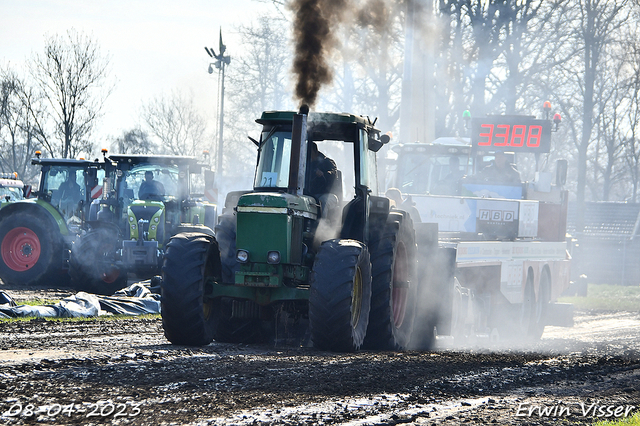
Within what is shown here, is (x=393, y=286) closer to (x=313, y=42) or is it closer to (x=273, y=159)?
(x=273, y=159)

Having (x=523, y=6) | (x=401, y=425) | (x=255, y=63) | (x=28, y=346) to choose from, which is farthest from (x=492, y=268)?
(x=255, y=63)

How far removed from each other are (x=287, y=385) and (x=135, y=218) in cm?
1122

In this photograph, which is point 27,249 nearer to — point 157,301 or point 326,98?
point 157,301

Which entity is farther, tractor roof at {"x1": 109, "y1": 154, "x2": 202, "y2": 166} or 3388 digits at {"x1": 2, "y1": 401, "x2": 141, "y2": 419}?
tractor roof at {"x1": 109, "y1": 154, "x2": 202, "y2": 166}

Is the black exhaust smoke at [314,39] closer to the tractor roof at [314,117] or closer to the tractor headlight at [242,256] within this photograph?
the tractor roof at [314,117]

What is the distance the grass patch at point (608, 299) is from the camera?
2227cm

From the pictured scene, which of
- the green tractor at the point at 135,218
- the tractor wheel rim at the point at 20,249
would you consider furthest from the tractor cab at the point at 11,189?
the green tractor at the point at 135,218

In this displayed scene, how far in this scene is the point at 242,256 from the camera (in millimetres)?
8133

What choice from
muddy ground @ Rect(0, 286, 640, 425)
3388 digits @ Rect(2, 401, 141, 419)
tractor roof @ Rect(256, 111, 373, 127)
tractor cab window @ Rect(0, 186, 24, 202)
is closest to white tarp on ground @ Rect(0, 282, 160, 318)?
muddy ground @ Rect(0, 286, 640, 425)

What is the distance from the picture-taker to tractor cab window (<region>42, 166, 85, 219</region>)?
18.5m

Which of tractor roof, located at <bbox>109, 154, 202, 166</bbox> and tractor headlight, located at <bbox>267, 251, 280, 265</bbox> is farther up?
tractor roof, located at <bbox>109, 154, 202, 166</bbox>

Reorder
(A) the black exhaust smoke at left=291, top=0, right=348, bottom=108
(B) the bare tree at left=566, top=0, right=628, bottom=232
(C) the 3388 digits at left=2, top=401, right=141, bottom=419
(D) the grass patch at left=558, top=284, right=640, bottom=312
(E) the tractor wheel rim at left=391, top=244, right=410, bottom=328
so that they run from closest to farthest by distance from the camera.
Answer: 1. (C) the 3388 digits at left=2, top=401, right=141, bottom=419
2. (E) the tractor wheel rim at left=391, top=244, right=410, bottom=328
3. (A) the black exhaust smoke at left=291, top=0, right=348, bottom=108
4. (D) the grass patch at left=558, top=284, right=640, bottom=312
5. (B) the bare tree at left=566, top=0, right=628, bottom=232

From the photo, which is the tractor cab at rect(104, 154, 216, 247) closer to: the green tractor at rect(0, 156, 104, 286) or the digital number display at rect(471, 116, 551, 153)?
the green tractor at rect(0, 156, 104, 286)

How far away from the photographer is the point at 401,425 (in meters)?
5.13
